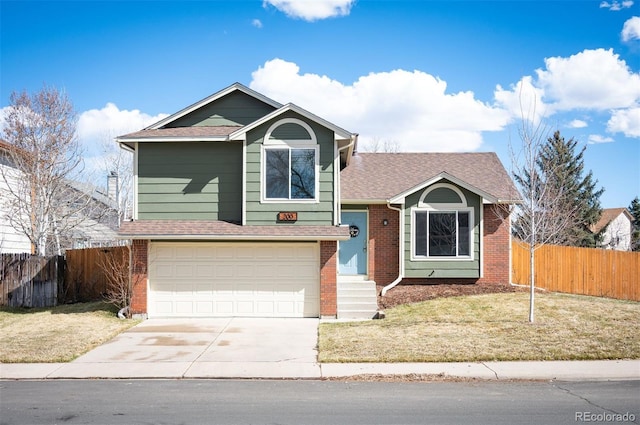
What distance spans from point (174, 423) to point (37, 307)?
14.0m

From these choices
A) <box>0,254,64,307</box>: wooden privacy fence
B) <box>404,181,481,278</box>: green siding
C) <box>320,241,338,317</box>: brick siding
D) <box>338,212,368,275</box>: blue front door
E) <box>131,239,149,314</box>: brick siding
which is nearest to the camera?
<box>320,241,338,317</box>: brick siding

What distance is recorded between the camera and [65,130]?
72.5 feet

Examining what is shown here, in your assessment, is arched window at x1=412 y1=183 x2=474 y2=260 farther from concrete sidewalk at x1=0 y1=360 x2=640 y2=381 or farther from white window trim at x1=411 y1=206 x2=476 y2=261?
Result: concrete sidewalk at x1=0 y1=360 x2=640 y2=381

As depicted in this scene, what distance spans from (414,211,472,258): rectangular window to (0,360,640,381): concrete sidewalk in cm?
833

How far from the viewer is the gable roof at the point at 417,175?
63.0 ft

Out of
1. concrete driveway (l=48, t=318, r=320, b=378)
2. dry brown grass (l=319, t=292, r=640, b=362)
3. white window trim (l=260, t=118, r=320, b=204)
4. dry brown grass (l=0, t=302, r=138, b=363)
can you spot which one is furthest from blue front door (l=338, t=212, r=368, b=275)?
dry brown grass (l=0, t=302, r=138, b=363)

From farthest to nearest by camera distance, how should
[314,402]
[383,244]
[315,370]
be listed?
[383,244] < [315,370] < [314,402]

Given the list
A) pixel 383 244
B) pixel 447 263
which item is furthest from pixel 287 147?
pixel 447 263

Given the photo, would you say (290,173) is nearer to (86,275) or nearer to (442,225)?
(442,225)

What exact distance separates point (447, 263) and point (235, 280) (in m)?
7.30

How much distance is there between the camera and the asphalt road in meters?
7.50

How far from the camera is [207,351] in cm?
1210

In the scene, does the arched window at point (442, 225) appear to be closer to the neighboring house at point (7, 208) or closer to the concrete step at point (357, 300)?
the concrete step at point (357, 300)

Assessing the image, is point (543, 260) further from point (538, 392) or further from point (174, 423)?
point (174, 423)
